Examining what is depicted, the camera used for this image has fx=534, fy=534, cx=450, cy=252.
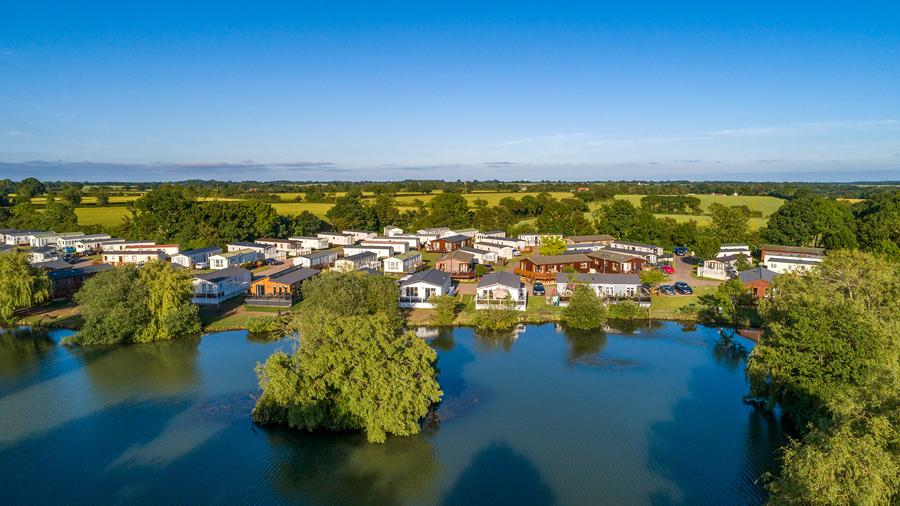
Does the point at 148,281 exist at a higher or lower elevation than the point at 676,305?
higher

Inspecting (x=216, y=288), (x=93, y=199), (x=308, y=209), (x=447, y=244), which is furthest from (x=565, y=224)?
(x=93, y=199)

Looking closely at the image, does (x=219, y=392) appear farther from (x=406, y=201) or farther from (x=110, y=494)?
(x=406, y=201)

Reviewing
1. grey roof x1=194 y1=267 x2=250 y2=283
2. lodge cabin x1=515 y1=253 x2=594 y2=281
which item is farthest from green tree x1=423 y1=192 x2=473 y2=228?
grey roof x1=194 y1=267 x2=250 y2=283

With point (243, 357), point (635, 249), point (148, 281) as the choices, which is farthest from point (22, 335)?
point (635, 249)

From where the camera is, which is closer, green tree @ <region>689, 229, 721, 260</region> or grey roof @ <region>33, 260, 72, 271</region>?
grey roof @ <region>33, 260, 72, 271</region>

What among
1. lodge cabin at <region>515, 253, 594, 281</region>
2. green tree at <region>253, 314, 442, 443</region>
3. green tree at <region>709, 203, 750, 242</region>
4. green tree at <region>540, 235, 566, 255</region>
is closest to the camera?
green tree at <region>253, 314, 442, 443</region>

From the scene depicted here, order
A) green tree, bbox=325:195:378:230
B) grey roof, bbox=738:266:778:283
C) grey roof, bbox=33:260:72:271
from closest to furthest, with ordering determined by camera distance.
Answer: grey roof, bbox=738:266:778:283 → grey roof, bbox=33:260:72:271 → green tree, bbox=325:195:378:230

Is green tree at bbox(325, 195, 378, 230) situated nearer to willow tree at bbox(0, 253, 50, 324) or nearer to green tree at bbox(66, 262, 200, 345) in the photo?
willow tree at bbox(0, 253, 50, 324)
